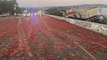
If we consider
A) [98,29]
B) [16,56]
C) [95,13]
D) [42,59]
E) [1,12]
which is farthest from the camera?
[1,12]

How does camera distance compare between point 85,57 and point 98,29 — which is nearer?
point 85,57

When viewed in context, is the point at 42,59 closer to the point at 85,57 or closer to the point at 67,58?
the point at 67,58

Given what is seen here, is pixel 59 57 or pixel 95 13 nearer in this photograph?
pixel 59 57

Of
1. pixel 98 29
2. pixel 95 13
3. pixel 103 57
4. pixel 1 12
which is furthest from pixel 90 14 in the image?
pixel 1 12

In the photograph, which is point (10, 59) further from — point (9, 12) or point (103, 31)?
point (9, 12)

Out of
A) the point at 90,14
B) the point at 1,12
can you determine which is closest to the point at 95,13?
the point at 90,14

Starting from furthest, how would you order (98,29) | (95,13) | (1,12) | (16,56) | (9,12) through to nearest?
(9,12) < (1,12) < (95,13) < (98,29) < (16,56)

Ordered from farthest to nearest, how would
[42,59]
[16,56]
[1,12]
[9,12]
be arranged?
[9,12] < [1,12] < [16,56] < [42,59]

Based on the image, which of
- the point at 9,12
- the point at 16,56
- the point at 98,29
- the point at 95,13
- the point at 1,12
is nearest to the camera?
the point at 16,56

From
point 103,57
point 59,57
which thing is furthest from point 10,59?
point 103,57
